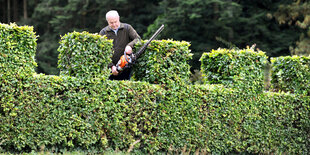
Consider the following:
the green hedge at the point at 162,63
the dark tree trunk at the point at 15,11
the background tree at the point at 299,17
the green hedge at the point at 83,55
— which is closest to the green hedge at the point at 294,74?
the green hedge at the point at 162,63

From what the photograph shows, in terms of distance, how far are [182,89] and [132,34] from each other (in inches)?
61.5

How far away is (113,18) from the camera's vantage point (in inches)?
319

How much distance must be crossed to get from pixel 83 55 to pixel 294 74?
6.19m

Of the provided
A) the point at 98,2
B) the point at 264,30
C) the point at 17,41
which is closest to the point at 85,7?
the point at 98,2

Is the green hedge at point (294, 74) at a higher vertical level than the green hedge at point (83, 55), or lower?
lower

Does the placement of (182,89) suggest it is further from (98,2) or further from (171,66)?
(98,2)

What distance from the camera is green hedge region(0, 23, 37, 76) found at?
6434 mm

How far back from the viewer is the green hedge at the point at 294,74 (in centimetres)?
1058

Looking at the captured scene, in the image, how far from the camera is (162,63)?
26.3 ft

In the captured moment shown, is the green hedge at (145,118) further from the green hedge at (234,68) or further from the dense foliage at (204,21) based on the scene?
the dense foliage at (204,21)

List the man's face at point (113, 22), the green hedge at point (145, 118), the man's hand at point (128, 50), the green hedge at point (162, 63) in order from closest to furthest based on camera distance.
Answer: the green hedge at point (145, 118), the man's hand at point (128, 50), the green hedge at point (162, 63), the man's face at point (113, 22)

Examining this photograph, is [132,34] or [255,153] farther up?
[132,34]

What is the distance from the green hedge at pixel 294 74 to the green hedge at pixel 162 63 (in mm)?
3772

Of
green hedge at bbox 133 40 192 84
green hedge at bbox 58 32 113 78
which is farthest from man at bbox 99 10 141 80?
green hedge at bbox 58 32 113 78
